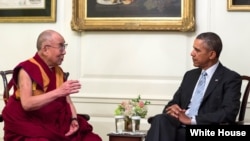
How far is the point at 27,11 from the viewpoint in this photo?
5.27 metres

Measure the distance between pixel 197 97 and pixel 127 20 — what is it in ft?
4.58

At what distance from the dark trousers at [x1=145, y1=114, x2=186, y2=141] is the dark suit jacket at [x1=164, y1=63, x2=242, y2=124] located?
17 cm

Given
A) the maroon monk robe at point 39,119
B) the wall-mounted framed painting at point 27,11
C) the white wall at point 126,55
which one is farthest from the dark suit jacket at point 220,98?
the wall-mounted framed painting at point 27,11

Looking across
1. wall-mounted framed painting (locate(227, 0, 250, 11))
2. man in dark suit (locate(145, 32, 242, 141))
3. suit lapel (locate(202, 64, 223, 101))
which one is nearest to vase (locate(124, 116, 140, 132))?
man in dark suit (locate(145, 32, 242, 141))

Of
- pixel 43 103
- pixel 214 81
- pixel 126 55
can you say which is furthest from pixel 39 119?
pixel 126 55

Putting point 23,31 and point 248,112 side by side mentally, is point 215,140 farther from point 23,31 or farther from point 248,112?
point 23,31

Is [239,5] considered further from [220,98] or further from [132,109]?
[132,109]

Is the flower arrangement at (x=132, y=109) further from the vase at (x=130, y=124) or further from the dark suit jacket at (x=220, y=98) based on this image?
the dark suit jacket at (x=220, y=98)

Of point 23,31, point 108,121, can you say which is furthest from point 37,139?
point 23,31

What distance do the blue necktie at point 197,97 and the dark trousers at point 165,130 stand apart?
28cm

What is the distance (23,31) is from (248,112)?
251 centimetres

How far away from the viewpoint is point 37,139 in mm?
3582

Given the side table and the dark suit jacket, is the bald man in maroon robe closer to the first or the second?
the side table

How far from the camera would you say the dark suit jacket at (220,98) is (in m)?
3.65
